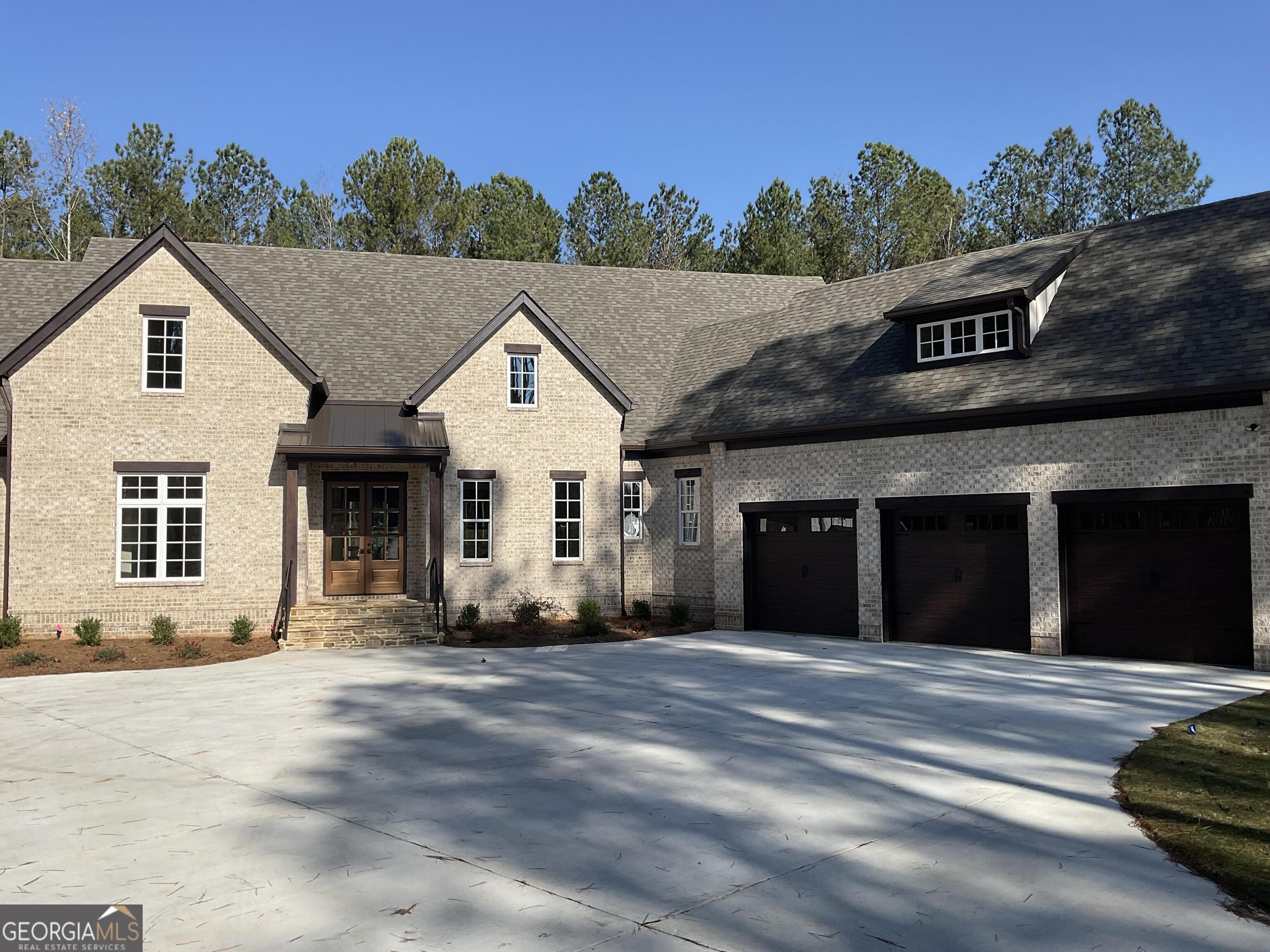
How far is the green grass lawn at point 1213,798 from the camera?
634cm

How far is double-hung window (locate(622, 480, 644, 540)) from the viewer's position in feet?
81.3

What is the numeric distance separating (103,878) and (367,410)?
17.4 meters

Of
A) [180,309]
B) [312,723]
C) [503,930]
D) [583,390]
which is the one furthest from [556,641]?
[503,930]

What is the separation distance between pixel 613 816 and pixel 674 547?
16.9 meters

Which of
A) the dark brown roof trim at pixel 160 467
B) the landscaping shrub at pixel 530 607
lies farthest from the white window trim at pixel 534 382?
the dark brown roof trim at pixel 160 467

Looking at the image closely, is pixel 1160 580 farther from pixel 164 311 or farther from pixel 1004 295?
pixel 164 311

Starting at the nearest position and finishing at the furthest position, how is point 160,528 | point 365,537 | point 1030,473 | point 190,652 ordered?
point 1030,473 < point 190,652 < point 160,528 < point 365,537

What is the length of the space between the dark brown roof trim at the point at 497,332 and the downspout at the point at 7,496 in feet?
25.9

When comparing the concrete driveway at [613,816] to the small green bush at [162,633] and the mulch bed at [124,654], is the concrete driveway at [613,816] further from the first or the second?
the small green bush at [162,633]

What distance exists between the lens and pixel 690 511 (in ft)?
80.4

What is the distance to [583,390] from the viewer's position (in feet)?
79.7

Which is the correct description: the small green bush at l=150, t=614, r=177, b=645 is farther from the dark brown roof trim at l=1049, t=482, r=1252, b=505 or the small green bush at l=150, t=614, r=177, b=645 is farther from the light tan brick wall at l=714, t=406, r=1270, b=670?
the dark brown roof trim at l=1049, t=482, r=1252, b=505

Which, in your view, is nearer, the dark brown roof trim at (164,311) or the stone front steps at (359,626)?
A: the stone front steps at (359,626)

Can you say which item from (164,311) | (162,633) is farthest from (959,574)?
(164,311)
